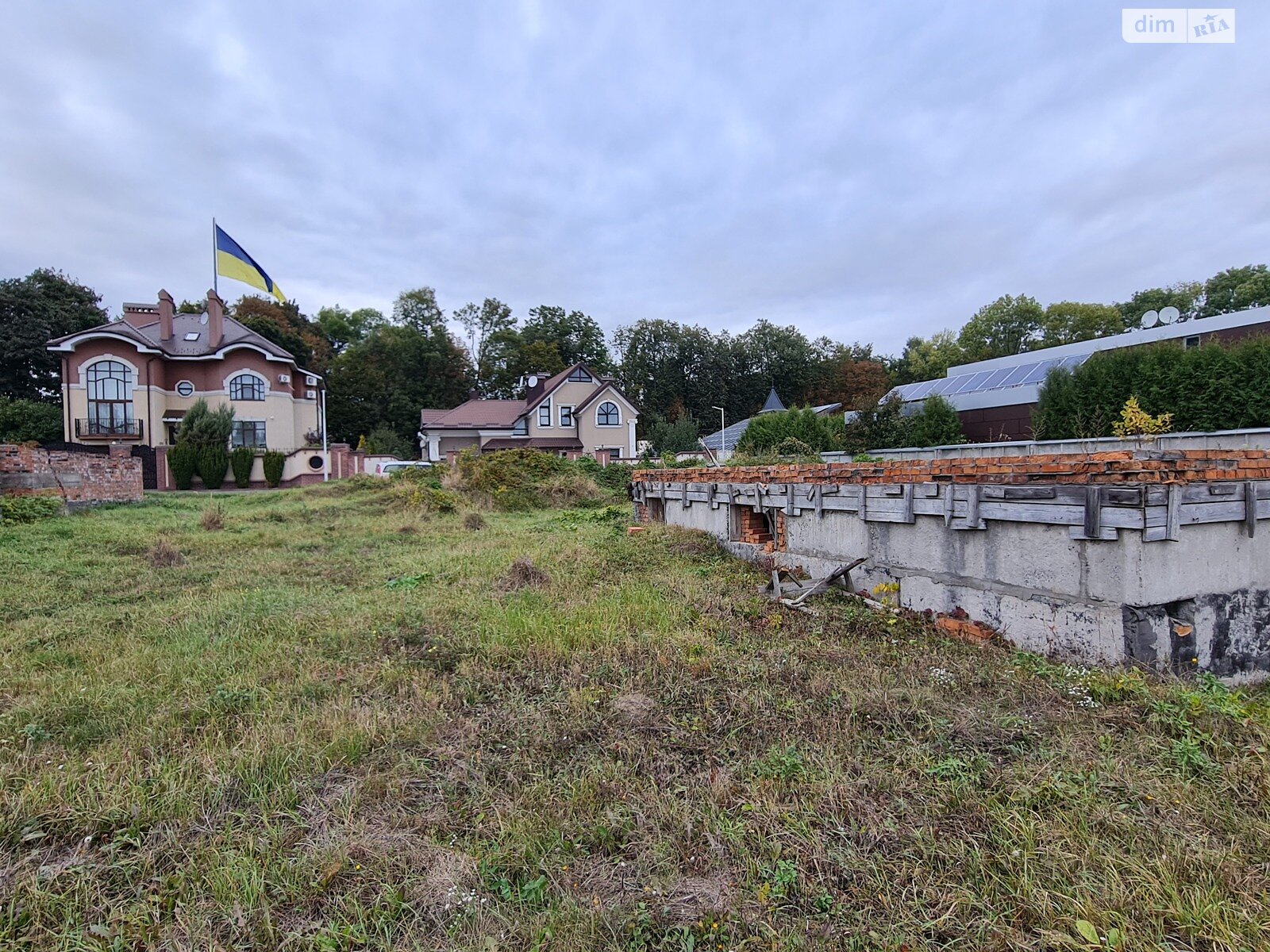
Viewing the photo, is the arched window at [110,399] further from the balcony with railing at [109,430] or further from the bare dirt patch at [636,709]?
the bare dirt patch at [636,709]

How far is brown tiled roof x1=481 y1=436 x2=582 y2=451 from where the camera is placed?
33094 millimetres

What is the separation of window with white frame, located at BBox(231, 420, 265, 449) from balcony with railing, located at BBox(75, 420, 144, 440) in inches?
135

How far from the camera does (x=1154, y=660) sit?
14.4 feet

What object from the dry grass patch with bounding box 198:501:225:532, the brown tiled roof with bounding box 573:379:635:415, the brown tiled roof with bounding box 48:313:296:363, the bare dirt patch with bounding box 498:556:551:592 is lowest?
the bare dirt patch with bounding box 498:556:551:592

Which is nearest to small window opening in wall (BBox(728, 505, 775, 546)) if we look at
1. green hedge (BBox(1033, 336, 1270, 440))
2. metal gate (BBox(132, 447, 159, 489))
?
green hedge (BBox(1033, 336, 1270, 440))

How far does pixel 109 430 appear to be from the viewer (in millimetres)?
25781

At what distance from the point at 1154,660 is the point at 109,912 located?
616 cm

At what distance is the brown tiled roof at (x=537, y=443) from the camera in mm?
33094

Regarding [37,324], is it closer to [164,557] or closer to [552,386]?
[552,386]

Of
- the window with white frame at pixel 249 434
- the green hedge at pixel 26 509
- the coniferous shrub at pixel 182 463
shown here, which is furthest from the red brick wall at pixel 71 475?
the window with white frame at pixel 249 434

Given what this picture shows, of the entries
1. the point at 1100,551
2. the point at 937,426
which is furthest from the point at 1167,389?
the point at 1100,551

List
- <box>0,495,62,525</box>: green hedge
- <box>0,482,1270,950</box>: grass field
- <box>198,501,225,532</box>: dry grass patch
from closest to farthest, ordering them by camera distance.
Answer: <box>0,482,1270,950</box>: grass field → <box>0,495,62,525</box>: green hedge → <box>198,501,225,532</box>: dry grass patch

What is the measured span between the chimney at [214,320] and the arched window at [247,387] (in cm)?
176

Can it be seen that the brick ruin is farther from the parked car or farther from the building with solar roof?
the parked car
